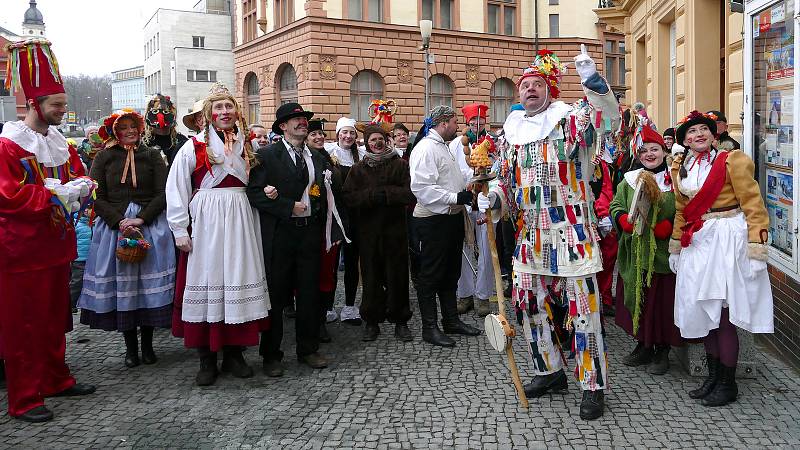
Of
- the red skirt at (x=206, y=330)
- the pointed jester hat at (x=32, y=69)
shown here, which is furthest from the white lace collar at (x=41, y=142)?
the red skirt at (x=206, y=330)

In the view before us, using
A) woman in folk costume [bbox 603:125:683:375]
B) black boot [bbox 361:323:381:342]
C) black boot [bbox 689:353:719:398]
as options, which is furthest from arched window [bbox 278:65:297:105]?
black boot [bbox 689:353:719:398]

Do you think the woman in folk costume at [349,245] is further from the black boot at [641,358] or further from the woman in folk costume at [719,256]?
the woman in folk costume at [719,256]

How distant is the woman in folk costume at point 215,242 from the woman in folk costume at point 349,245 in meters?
1.34

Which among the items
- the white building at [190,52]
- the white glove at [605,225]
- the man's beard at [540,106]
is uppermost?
the white building at [190,52]

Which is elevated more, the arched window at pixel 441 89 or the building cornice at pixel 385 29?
the building cornice at pixel 385 29

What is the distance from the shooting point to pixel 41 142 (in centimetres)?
473

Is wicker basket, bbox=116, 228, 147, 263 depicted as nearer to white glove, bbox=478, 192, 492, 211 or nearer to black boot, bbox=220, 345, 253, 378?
black boot, bbox=220, 345, 253, 378

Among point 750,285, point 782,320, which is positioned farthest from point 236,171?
point 782,320

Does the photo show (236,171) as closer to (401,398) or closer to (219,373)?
(219,373)

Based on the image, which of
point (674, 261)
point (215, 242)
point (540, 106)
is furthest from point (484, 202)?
point (215, 242)

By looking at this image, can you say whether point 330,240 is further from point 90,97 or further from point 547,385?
point 90,97

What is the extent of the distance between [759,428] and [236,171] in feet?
12.5

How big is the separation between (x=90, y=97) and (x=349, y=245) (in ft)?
288

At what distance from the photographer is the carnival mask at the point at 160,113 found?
6.24 meters
